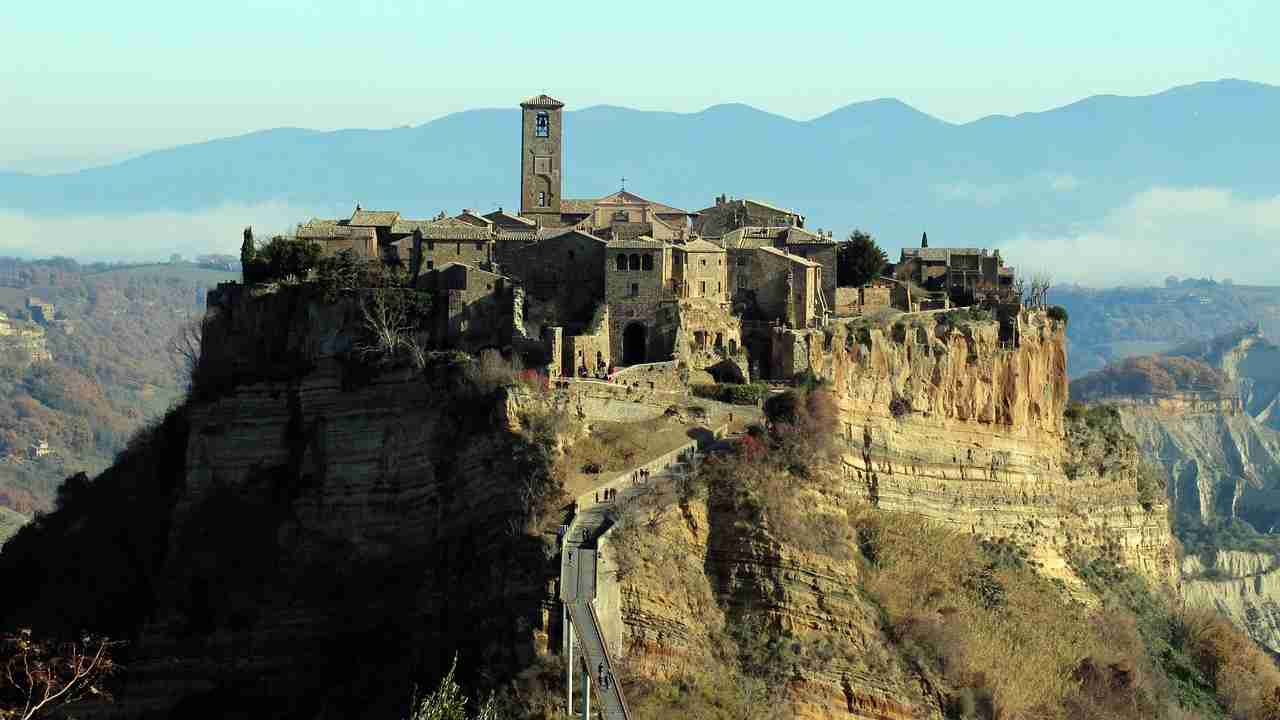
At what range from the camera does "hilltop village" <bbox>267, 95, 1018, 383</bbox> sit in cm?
6575

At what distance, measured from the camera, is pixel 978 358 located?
242ft

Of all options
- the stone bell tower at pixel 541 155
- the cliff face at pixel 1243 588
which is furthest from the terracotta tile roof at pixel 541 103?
the cliff face at pixel 1243 588

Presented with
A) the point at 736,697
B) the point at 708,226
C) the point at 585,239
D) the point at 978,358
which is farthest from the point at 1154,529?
the point at 736,697

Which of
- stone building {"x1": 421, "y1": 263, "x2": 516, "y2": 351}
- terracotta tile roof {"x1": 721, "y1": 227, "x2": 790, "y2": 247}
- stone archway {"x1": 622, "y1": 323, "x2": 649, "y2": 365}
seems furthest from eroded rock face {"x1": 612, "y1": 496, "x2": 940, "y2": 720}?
terracotta tile roof {"x1": 721, "y1": 227, "x2": 790, "y2": 247}

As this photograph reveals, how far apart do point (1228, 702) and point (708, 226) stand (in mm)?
22542

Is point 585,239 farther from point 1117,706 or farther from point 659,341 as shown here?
point 1117,706

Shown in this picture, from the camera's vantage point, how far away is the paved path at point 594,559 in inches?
2008

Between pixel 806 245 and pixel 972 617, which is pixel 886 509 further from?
pixel 806 245

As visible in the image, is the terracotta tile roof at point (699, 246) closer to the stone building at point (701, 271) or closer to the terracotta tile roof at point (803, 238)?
the stone building at point (701, 271)

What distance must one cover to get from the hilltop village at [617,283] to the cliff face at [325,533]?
2.86 metres

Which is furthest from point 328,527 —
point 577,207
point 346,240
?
point 577,207

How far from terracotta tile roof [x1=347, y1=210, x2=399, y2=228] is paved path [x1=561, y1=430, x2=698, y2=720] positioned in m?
16.7

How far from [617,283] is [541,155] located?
12425 mm

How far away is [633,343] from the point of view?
6625 centimetres
